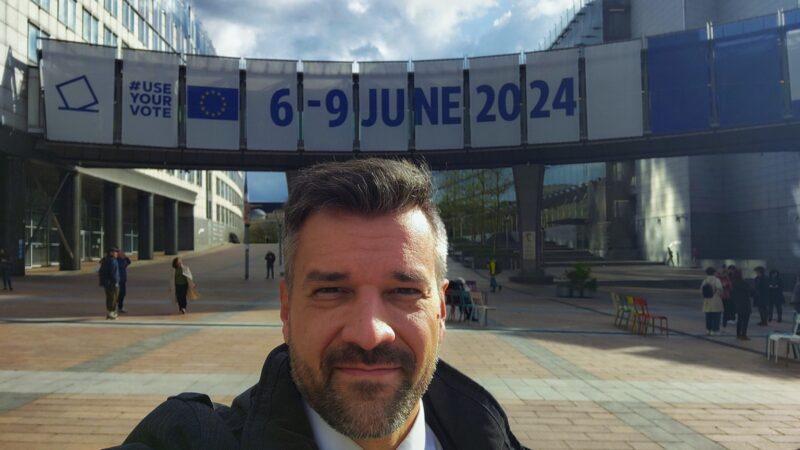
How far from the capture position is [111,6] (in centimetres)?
3562

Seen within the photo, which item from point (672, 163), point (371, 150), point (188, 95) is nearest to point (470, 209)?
point (672, 163)

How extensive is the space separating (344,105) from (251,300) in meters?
10.1

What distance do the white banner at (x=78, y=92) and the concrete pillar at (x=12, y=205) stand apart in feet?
13.1

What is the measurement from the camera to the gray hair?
125 cm

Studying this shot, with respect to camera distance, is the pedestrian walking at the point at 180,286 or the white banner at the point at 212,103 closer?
the pedestrian walking at the point at 180,286

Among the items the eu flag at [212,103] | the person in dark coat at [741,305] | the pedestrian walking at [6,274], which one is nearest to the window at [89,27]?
the eu flag at [212,103]

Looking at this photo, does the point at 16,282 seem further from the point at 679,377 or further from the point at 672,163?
the point at 672,163

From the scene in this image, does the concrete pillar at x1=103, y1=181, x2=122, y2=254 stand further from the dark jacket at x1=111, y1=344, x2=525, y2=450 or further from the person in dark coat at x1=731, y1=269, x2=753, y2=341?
the dark jacket at x1=111, y1=344, x2=525, y2=450

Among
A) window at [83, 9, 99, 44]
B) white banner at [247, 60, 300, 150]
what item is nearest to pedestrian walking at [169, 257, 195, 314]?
Answer: white banner at [247, 60, 300, 150]

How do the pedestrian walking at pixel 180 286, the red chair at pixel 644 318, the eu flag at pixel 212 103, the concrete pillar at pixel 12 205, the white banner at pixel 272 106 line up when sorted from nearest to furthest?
the red chair at pixel 644 318 < the pedestrian walking at pixel 180 286 < the eu flag at pixel 212 103 < the white banner at pixel 272 106 < the concrete pillar at pixel 12 205

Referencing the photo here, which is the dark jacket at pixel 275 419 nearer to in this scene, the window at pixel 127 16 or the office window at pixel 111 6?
the office window at pixel 111 6

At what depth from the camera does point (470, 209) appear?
4409 centimetres

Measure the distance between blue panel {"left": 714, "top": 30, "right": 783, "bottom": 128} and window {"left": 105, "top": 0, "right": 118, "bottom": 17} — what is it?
3608 cm

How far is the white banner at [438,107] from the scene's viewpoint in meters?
23.6
